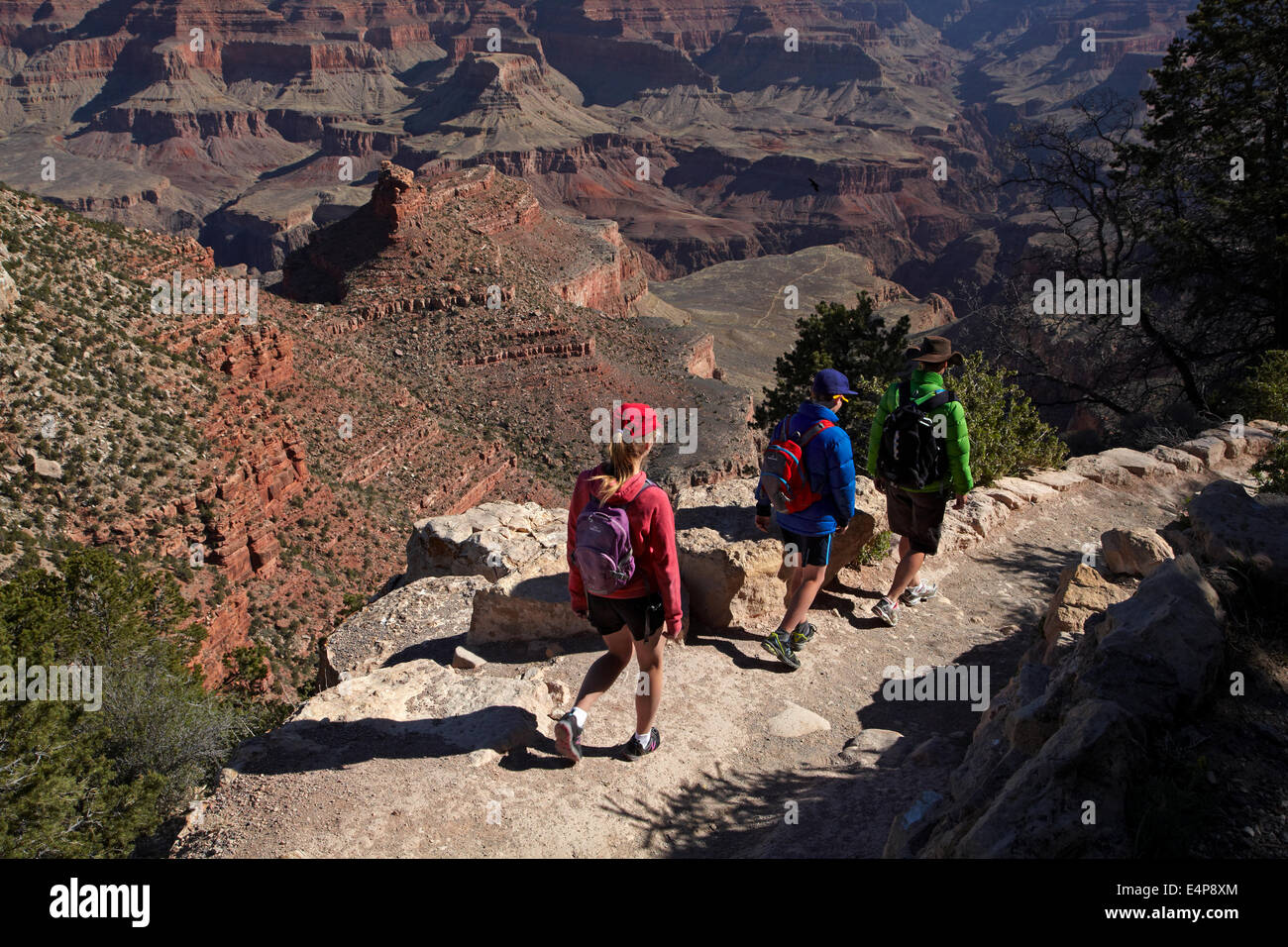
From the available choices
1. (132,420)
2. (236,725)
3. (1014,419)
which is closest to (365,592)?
(132,420)

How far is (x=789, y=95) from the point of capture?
194 meters

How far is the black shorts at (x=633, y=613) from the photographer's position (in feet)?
18.5

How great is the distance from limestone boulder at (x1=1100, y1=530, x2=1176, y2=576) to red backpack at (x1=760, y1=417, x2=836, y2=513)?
8.11 feet

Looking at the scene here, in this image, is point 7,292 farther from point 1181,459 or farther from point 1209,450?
point 1209,450

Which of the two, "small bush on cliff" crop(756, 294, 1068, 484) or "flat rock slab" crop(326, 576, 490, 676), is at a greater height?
"small bush on cliff" crop(756, 294, 1068, 484)

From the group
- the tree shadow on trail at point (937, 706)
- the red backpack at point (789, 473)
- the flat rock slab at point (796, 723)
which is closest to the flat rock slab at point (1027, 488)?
the tree shadow on trail at point (937, 706)

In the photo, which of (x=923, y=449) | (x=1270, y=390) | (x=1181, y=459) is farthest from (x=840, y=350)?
(x=923, y=449)

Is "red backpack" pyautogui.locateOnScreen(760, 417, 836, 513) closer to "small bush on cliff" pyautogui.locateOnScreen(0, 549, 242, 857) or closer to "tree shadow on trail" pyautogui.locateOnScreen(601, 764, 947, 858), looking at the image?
"tree shadow on trail" pyautogui.locateOnScreen(601, 764, 947, 858)

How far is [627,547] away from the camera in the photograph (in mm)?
5418

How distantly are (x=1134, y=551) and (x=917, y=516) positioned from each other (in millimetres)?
1617

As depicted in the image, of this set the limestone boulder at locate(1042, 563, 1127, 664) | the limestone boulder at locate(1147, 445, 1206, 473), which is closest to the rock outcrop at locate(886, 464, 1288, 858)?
the limestone boulder at locate(1042, 563, 1127, 664)

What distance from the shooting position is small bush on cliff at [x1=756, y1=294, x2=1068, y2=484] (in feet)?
37.1

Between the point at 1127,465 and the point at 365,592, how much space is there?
16378 millimetres

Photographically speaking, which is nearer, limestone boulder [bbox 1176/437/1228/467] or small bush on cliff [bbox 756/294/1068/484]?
small bush on cliff [bbox 756/294/1068/484]
